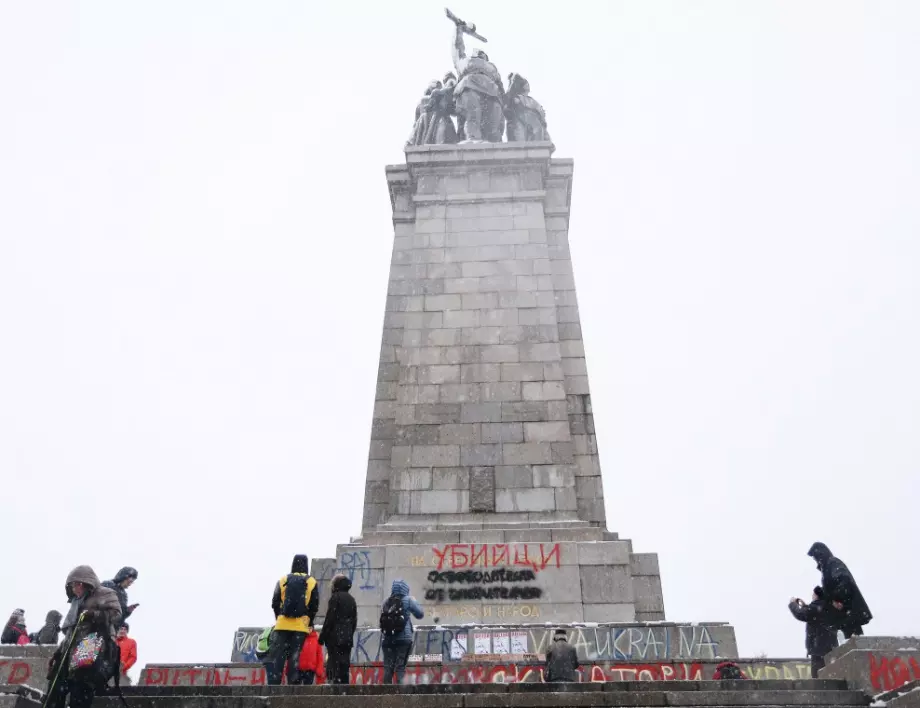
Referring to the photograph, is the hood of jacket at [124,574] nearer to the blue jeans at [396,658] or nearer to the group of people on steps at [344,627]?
the group of people on steps at [344,627]

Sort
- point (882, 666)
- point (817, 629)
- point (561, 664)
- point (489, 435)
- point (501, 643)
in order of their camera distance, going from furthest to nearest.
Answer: point (489, 435)
point (501, 643)
point (817, 629)
point (561, 664)
point (882, 666)

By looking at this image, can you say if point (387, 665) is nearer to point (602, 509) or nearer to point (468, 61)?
point (602, 509)

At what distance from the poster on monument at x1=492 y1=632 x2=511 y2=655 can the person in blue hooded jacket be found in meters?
2.73

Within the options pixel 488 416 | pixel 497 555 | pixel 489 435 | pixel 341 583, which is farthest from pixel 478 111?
pixel 341 583

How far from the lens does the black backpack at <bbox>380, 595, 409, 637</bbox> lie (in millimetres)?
10297

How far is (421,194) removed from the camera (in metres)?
20.5

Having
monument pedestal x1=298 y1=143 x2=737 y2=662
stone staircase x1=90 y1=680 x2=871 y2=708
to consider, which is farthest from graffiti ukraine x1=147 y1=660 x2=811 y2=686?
stone staircase x1=90 y1=680 x2=871 y2=708

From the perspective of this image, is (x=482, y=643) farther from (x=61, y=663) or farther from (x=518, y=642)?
(x=61, y=663)

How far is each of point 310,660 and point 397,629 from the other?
1123 millimetres

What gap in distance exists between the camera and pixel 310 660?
9.99 m

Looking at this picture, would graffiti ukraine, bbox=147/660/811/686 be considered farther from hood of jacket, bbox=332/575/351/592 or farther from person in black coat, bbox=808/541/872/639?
hood of jacket, bbox=332/575/351/592

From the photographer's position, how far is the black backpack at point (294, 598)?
31.5 ft

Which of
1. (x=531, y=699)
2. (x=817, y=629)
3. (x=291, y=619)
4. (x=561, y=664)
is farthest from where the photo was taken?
(x=817, y=629)

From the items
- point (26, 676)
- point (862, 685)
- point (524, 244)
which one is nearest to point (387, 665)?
point (26, 676)
